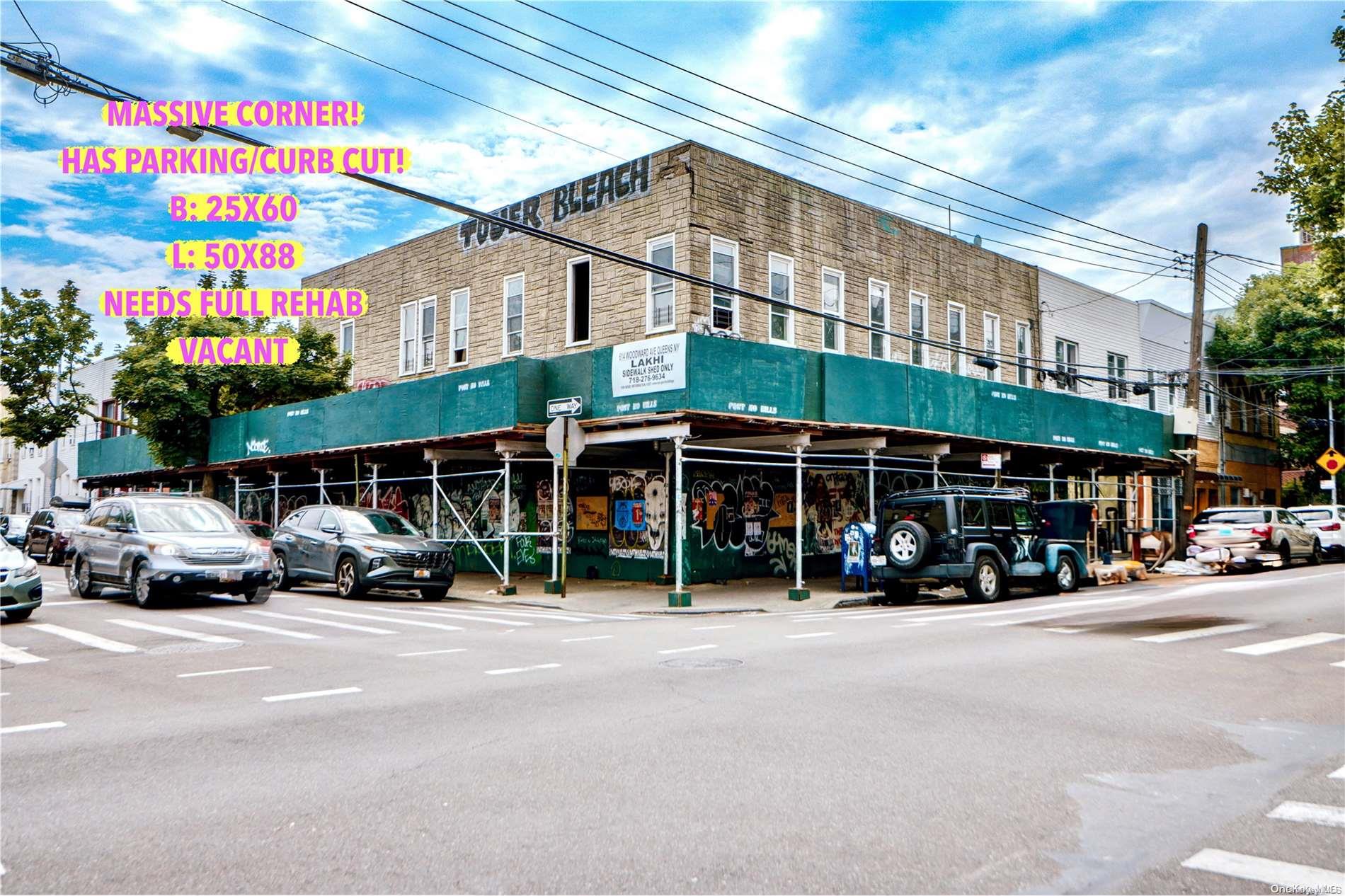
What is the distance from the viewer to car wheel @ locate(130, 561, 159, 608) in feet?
51.3

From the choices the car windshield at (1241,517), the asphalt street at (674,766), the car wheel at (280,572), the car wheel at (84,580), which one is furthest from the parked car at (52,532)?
the car windshield at (1241,517)

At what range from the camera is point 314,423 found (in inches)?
999

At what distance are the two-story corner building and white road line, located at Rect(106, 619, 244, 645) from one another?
287 inches

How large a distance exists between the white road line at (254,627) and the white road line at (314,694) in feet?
12.8

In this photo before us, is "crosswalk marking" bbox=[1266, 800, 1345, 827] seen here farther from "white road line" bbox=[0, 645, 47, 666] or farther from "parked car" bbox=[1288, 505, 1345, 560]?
"parked car" bbox=[1288, 505, 1345, 560]

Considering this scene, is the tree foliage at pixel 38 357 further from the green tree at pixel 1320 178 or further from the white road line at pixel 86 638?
the green tree at pixel 1320 178

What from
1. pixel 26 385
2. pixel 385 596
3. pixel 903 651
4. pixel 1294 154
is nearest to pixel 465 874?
pixel 903 651

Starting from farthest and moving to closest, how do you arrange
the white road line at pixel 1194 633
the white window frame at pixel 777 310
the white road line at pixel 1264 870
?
1. the white window frame at pixel 777 310
2. the white road line at pixel 1194 633
3. the white road line at pixel 1264 870

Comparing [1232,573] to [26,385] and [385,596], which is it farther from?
[26,385]

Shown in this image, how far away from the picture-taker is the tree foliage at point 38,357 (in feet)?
110

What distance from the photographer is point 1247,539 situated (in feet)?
84.3

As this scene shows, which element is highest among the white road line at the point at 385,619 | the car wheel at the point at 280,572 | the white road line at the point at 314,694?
the car wheel at the point at 280,572

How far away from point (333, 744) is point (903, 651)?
6218 millimetres

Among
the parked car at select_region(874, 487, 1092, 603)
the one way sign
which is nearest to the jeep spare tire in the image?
the parked car at select_region(874, 487, 1092, 603)
